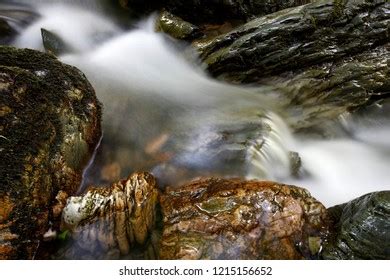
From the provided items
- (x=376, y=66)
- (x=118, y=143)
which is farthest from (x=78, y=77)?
(x=376, y=66)

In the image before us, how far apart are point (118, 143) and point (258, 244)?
1.87 meters

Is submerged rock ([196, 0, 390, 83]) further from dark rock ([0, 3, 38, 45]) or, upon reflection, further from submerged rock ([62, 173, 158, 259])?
dark rock ([0, 3, 38, 45])

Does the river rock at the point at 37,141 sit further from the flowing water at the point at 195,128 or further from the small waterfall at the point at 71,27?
the small waterfall at the point at 71,27

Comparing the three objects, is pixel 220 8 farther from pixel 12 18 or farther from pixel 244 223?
pixel 244 223

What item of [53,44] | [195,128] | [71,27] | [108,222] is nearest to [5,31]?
[53,44]

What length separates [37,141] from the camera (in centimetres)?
271

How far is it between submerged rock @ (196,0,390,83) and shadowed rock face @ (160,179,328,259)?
2052 millimetres

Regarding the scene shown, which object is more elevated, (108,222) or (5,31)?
(5,31)

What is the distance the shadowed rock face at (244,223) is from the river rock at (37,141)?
909 millimetres

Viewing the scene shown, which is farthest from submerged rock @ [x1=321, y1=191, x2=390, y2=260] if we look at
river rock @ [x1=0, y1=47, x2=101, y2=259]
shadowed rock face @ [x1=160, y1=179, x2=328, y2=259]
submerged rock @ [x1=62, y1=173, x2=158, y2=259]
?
river rock @ [x1=0, y1=47, x2=101, y2=259]

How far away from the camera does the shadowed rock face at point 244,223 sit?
7.99ft

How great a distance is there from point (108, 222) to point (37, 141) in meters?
0.87

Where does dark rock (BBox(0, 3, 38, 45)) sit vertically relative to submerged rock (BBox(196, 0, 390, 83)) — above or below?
below

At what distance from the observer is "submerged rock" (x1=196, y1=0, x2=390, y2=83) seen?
426 cm
